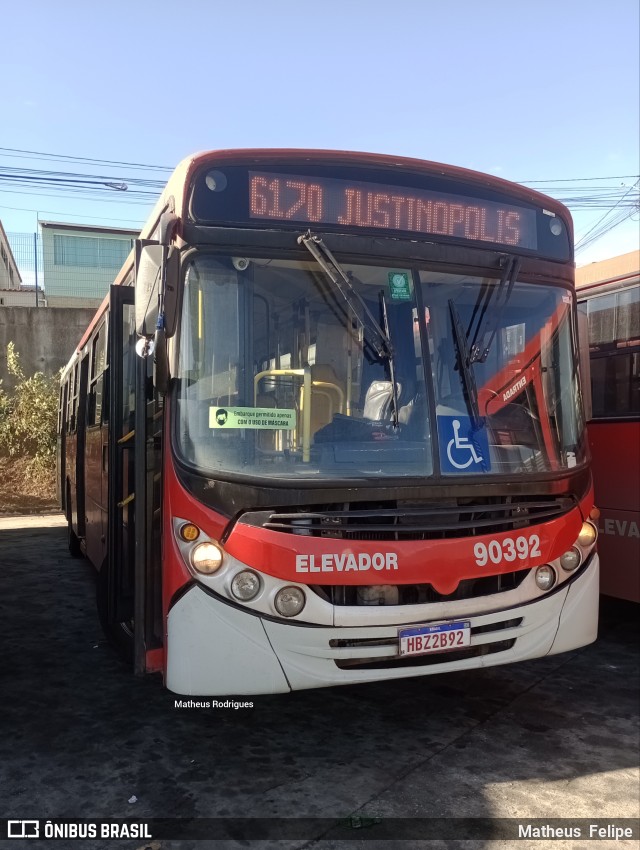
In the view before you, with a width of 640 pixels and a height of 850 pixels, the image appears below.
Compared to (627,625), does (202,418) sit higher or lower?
higher

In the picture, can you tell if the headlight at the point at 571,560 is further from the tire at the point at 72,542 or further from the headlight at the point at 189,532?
the tire at the point at 72,542

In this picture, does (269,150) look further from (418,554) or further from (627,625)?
(627,625)

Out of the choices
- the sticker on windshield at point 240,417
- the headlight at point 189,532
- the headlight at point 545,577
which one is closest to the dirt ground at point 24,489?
the headlight at point 189,532

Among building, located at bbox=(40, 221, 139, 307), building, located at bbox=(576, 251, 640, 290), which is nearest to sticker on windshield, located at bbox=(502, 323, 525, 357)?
building, located at bbox=(576, 251, 640, 290)

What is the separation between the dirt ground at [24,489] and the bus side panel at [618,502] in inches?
484

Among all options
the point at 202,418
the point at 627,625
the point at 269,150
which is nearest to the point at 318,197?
the point at 269,150

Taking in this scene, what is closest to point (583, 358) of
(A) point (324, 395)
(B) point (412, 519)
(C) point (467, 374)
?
(C) point (467, 374)

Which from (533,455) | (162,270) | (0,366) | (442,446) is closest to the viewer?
(162,270)

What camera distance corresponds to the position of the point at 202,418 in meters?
3.42

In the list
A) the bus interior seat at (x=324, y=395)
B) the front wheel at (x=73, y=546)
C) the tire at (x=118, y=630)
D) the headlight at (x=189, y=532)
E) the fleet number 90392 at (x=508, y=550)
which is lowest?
the front wheel at (x=73, y=546)

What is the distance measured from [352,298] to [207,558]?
1.47 metres

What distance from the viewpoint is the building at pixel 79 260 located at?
1823 centimetres

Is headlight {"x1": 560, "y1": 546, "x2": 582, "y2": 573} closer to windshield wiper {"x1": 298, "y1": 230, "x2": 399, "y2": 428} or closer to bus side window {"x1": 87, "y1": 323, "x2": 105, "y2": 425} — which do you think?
windshield wiper {"x1": 298, "y1": 230, "x2": 399, "y2": 428}

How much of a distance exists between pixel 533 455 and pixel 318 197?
1.81 m
